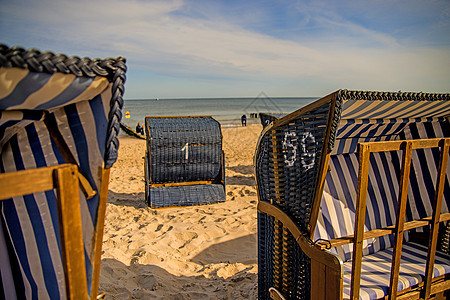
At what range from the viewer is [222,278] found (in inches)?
145

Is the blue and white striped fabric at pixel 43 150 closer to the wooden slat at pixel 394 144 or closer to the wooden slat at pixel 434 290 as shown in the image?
the wooden slat at pixel 394 144

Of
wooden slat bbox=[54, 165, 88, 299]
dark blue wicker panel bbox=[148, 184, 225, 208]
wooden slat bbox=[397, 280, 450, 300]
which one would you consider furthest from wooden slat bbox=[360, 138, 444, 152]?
dark blue wicker panel bbox=[148, 184, 225, 208]

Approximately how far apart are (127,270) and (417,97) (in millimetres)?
3443

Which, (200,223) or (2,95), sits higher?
(2,95)

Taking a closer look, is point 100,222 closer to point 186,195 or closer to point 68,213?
point 68,213

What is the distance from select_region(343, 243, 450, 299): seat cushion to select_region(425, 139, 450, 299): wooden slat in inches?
3.8

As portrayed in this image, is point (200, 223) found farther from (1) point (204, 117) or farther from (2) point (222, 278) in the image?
(1) point (204, 117)

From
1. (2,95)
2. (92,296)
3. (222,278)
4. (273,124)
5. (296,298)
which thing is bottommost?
(222,278)

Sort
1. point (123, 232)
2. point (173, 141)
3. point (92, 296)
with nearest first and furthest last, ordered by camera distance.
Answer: point (92, 296)
point (123, 232)
point (173, 141)

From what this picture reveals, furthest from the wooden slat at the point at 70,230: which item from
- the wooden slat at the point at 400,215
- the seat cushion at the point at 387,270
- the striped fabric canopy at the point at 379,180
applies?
the striped fabric canopy at the point at 379,180

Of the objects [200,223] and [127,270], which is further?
[200,223]

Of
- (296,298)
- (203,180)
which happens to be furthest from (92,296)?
(203,180)

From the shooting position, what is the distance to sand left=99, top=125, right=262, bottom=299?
11.3ft

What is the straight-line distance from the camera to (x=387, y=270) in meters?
2.94
